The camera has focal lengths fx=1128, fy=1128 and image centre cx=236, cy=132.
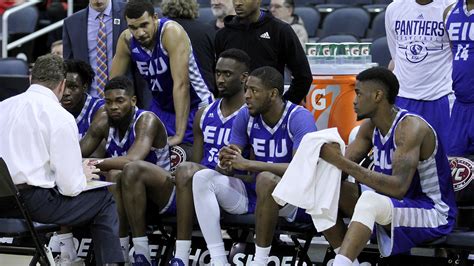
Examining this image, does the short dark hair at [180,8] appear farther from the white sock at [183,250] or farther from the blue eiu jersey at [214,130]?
the white sock at [183,250]

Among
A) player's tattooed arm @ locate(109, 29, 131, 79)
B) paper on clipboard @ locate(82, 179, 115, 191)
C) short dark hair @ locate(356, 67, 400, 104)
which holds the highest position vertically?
short dark hair @ locate(356, 67, 400, 104)

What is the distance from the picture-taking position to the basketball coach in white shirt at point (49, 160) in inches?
241

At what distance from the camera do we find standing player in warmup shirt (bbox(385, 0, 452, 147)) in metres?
7.03

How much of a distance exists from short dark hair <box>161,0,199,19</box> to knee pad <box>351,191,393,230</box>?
2.68 meters

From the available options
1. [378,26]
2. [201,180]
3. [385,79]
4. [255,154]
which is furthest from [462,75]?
[378,26]

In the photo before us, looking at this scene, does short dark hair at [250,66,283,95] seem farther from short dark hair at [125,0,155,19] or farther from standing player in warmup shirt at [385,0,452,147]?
short dark hair at [125,0,155,19]

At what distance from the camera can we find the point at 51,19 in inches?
496

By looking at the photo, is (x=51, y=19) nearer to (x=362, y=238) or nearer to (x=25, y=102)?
(x=25, y=102)

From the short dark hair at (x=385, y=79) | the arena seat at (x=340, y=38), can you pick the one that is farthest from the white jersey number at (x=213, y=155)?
the arena seat at (x=340, y=38)

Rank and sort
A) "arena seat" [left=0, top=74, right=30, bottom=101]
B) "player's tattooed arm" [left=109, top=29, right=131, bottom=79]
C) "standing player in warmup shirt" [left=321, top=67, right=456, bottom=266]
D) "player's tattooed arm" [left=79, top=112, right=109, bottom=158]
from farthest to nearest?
"arena seat" [left=0, top=74, right=30, bottom=101] → "player's tattooed arm" [left=109, top=29, right=131, bottom=79] → "player's tattooed arm" [left=79, top=112, right=109, bottom=158] → "standing player in warmup shirt" [left=321, top=67, right=456, bottom=266]

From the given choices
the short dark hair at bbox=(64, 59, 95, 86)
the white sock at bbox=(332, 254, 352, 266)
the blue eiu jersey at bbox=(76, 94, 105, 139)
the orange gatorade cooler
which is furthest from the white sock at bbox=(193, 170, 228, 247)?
the orange gatorade cooler

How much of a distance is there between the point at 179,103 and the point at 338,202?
168cm

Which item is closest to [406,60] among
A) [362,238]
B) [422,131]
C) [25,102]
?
[422,131]

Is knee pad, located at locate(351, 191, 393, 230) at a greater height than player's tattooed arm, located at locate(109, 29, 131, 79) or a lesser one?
lesser
